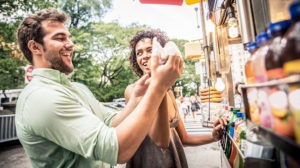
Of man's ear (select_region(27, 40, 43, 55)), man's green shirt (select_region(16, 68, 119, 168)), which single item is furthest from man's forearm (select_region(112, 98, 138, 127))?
man's ear (select_region(27, 40, 43, 55))

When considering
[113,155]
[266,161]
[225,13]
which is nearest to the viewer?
[113,155]

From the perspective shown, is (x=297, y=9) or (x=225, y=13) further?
Result: (x=225, y=13)

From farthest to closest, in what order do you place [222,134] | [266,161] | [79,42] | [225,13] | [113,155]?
[79,42] → [225,13] → [222,134] → [266,161] → [113,155]

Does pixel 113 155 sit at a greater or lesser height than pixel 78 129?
lesser

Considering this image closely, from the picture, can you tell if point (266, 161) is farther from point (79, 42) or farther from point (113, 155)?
point (79, 42)

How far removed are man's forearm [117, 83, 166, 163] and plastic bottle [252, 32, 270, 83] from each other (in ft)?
1.57

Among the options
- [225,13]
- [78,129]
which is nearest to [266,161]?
[78,129]

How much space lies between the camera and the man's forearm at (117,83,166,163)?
863 mm

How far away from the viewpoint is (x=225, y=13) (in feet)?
9.38

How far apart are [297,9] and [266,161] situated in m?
0.88

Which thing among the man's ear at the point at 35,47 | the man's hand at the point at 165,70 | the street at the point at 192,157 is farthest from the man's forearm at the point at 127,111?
the street at the point at 192,157

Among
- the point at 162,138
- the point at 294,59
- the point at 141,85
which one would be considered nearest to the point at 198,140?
the point at 162,138

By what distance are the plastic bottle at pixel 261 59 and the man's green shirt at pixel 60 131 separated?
755mm

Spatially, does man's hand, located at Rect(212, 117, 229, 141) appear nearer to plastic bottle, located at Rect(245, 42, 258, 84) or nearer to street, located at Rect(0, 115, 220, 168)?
plastic bottle, located at Rect(245, 42, 258, 84)
